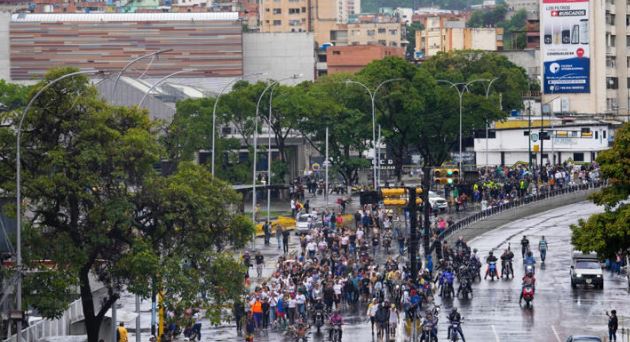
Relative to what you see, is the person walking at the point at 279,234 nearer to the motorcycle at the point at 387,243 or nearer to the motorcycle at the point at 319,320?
the motorcycle at the point at 387,243

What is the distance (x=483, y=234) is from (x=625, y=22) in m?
73.4

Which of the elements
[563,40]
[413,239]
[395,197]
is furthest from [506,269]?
[563,40]

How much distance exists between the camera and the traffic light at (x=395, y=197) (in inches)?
3841

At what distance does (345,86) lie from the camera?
427ft

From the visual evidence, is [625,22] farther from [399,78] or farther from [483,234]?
[483,234]

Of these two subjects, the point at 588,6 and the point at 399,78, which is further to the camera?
the point at 588,6

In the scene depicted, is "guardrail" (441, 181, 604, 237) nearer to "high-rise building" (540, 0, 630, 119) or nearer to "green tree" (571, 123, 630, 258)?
"green tree" (571, 123, 630, 258)

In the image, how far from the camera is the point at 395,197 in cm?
9956

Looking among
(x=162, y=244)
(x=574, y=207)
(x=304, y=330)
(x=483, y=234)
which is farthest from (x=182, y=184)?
(x=574, y=207)

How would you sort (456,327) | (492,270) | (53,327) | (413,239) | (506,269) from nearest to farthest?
(53,327) → (456,327) → (413,239) → (492,270) → (506,269)

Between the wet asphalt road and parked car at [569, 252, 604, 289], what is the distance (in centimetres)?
33

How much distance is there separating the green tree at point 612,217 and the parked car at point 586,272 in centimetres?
1708

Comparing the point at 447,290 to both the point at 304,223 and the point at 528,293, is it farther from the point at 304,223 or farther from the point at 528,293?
the point at 304,223

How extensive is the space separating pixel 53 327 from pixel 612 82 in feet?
375
